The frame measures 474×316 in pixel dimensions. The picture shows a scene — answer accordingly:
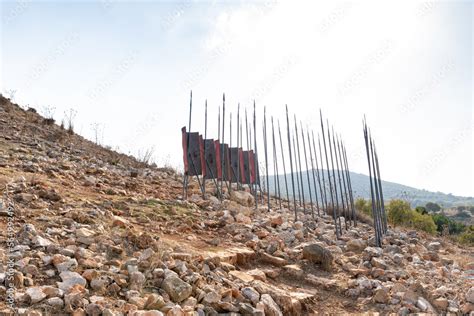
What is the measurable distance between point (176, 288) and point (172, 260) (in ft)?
1.97

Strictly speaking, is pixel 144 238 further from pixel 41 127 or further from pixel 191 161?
pixel 41 127

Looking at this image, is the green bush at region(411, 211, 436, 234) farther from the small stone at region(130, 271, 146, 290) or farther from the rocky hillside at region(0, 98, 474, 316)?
the small stone at region(130, 271, 146, 290)

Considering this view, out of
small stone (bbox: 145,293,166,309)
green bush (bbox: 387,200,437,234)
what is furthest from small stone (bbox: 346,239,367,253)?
green bush (bbox: 387,200,437,234)

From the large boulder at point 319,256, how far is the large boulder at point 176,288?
3134 mm

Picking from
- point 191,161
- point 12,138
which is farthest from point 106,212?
point 12,138

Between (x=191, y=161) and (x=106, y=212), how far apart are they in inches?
173

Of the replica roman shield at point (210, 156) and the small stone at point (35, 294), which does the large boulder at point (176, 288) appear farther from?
the replica roman shield at point (210, 156)

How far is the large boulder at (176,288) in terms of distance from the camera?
3.90 m

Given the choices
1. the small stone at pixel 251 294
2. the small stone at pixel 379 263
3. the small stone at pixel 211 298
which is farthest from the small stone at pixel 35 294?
the small stone at pixel 379 263

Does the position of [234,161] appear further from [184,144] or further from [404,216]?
[404,216]

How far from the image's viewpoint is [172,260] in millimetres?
4516

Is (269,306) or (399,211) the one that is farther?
(399,211)

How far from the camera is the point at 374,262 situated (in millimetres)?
6676

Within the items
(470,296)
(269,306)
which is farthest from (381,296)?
(269,306)
